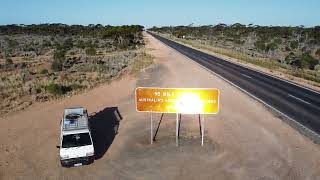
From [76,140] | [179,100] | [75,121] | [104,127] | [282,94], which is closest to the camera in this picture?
[76,140]

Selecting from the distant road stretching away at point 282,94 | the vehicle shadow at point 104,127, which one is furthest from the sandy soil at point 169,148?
the distant road stretching away at point 282,94

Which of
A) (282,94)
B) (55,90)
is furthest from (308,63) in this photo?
(55,90)

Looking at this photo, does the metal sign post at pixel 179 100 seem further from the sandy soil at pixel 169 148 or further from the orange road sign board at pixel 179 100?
the sandy soil at pixel 169 148

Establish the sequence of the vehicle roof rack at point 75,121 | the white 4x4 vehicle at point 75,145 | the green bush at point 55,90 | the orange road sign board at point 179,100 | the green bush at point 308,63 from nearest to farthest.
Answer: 1. the white 4x4 vehicle at point 75,145
2. the vehicle roof rack at point 75,121
3. the orange road sign board at point 179,100
4. the green bush at point 55,90
5. the green bush at point 308,63

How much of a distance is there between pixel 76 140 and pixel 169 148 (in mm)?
4211

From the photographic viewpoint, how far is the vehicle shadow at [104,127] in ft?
58.7

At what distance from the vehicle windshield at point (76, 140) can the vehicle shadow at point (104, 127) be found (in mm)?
1158

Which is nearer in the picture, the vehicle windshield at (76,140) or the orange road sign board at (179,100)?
the vehicle windshield at (76,140)

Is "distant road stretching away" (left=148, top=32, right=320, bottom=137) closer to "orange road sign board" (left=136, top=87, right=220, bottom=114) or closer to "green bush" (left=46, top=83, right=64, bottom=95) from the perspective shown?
"orange road sign board" (left=136, top=87, right=220, bottom=114)

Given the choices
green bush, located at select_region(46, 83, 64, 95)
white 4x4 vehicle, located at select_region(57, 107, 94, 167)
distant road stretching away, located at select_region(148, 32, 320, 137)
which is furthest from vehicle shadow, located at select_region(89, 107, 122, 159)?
distant road stretching away, located at select_region(148, 32, 320, 137)

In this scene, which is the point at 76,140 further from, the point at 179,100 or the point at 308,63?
the point at 308,63

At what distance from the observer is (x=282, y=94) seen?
2797 cm

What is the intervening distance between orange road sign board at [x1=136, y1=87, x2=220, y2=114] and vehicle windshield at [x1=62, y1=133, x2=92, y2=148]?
9.72 feet

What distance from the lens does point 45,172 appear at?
50.5 feet
